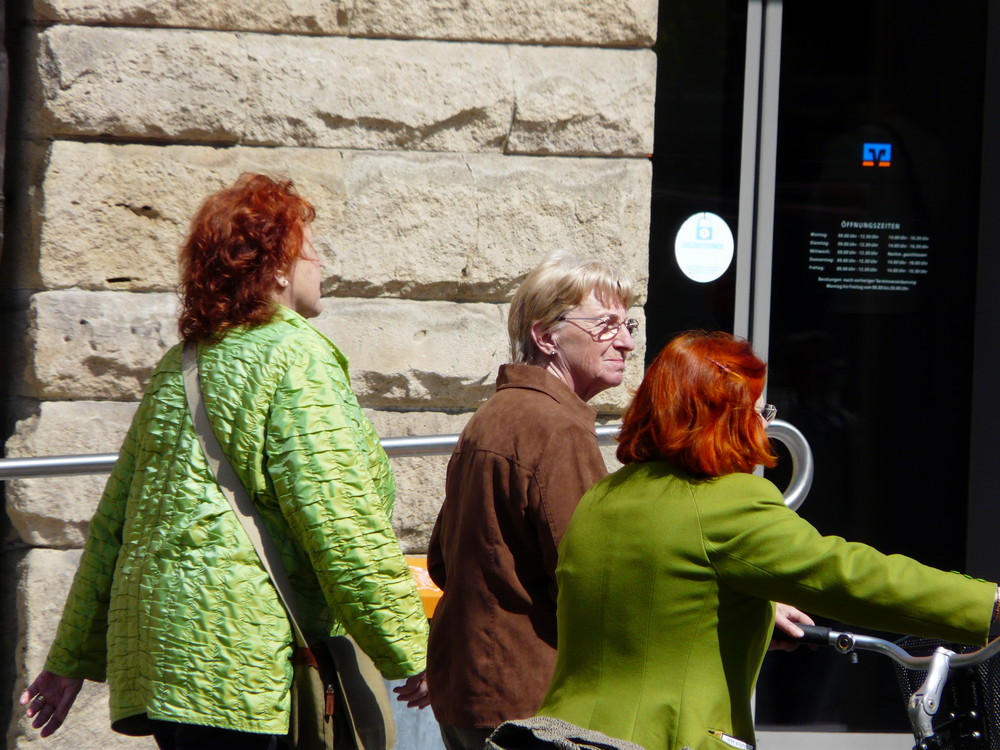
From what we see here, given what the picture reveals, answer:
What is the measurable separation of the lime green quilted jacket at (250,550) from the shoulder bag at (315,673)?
2 cm

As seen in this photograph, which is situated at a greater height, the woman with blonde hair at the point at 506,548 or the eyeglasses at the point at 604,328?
the eyeglasses at the point at 604,328

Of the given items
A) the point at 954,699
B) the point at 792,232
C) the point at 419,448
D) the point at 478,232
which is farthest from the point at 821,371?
the point at 954,699

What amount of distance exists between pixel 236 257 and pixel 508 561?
→ 83 cm

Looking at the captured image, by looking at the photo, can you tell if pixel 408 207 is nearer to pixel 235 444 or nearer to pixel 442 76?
pixel 442 76

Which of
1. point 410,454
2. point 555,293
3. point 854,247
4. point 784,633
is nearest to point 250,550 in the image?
point 555,293

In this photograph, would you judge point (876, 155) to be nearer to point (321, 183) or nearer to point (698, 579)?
point (321, 183)

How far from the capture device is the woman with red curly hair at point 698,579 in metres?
1.87

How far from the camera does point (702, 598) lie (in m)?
1.92

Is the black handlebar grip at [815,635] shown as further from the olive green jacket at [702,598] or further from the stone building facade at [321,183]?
the stone building facade at [321,183]

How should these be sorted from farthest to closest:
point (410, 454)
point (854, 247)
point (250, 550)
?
point (854, 247) < point (410, 454) < point (250, 550)

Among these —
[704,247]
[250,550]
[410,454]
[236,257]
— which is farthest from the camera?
[704,247]

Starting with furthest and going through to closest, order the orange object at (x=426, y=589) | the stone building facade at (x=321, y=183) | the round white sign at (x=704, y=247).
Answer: the round white sign at (x=704, y=247), the stone building facade at (x=321, y=183), the orange object at (x=426, y=589)

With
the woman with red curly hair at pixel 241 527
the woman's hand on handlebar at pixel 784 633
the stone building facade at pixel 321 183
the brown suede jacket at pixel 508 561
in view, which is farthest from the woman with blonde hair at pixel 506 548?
the stone building facade at pixel 321 183

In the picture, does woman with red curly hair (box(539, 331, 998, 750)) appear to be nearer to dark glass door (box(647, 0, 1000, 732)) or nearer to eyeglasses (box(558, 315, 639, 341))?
eyeglasses (box(558, 315, 639, 341))
